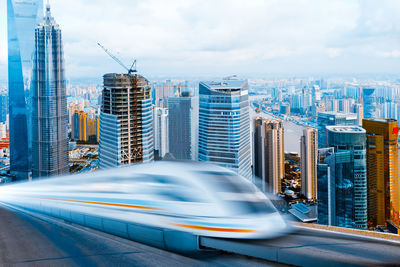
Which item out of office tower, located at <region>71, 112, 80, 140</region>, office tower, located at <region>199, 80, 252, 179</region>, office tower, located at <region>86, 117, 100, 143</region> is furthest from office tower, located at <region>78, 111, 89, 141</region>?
office tower, located at <region>199, 80, 252, 179</region>

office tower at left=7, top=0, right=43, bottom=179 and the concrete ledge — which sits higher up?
office tower at left=7, top=0, right=43, bottom=179

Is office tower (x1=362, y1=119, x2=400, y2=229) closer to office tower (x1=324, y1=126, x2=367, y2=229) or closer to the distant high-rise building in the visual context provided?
office tower (x1=324, y1=126, x2=367, y2=229)

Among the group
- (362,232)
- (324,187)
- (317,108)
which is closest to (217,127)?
(317,108)

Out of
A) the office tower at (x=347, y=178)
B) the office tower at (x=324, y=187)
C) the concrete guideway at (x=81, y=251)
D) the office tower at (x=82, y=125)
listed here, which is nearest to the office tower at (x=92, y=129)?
the office tower at (x=82, y=125)

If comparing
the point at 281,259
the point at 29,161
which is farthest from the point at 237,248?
the point at 29,161

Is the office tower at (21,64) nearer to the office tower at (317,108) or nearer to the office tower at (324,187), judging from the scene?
the office tower at (317,108)
